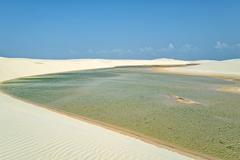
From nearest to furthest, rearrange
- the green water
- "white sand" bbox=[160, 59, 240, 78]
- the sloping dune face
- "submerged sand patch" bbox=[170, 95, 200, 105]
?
1. the sloping dune face
2. the green water
3. "submerged sand patch" bbox=[170, 95, 200, 105]
4. "white sand" bbox=[160, 59, 240, 78]

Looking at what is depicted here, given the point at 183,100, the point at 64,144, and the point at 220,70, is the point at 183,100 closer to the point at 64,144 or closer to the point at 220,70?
the point at 64,144

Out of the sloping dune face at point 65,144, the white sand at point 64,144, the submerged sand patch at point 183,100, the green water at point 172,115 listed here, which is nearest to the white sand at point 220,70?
the submerged sand patch at point 183,100

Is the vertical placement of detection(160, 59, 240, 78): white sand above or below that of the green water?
above

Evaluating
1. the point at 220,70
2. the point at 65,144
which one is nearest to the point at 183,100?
the point at 65,144

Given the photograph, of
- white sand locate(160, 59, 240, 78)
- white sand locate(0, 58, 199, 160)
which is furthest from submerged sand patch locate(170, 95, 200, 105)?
white sand locate(160, 59, 240, 78)

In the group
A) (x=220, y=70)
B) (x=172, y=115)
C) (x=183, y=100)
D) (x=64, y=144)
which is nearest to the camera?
(x=64, y=144)

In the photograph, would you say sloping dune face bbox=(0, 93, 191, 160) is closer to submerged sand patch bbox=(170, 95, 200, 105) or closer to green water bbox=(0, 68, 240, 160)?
green water bbox=(0, 68, 240, 160)

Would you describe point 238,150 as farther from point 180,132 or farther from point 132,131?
point 132,131

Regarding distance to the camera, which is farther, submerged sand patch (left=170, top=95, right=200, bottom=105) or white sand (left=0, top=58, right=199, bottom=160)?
submerged sand patch (left=170, top=95, right=200, bottom=105)
